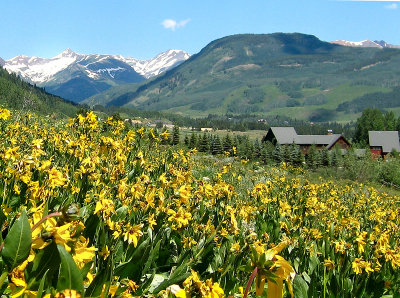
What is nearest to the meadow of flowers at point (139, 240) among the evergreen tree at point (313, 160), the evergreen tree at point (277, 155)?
the evergreen tree at point (313, 160)

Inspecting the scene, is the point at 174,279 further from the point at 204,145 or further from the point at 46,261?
the point at 204,145

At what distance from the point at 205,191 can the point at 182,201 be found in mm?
900

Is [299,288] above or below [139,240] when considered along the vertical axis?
below

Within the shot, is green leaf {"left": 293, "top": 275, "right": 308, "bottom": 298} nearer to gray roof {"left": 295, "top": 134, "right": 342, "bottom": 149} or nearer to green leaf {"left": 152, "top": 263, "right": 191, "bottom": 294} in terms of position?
green leaf {"left": 152, "top": 263, "right": 191, "bottom": 294}

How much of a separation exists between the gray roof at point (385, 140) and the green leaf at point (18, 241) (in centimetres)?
8717

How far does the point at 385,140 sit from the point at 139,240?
87.7m

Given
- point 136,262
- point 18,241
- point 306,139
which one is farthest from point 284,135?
point 18,241

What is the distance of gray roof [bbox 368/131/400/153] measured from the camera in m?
77.9

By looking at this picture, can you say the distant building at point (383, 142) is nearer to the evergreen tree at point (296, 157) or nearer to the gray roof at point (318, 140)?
the gray roof at point (318, 140)

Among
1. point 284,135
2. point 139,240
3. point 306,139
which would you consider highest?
point 139,240

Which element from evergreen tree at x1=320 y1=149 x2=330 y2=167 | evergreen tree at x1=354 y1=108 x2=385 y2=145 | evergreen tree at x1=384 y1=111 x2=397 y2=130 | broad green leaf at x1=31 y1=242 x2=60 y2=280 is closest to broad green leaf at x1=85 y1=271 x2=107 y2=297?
broad green leaf at x1=31 y1=242 x2=60 y2=280

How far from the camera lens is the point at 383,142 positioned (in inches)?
3123

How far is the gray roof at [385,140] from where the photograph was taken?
3066 inches

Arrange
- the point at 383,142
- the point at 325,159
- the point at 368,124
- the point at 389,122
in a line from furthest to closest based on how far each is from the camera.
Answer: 1. the point at 389,122
2. the point at 368,124
3. the point at 383,142
4. the point at 325,159
